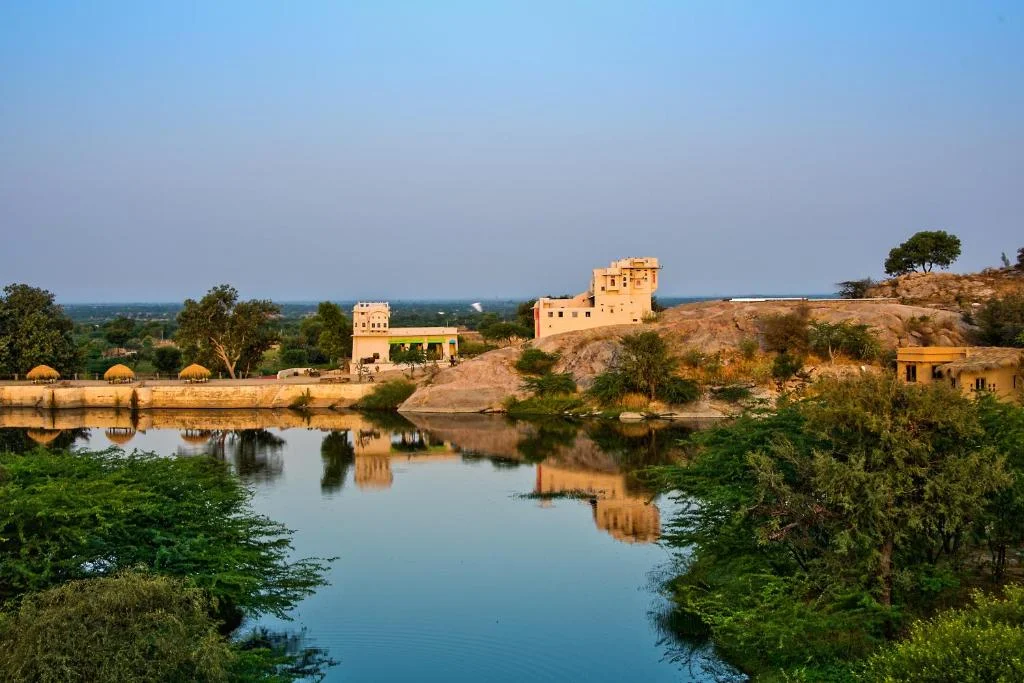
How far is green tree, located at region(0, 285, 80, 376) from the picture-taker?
6450cm

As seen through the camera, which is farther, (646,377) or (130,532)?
(646,377)

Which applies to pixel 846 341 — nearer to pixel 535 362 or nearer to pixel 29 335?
pixel 535 362

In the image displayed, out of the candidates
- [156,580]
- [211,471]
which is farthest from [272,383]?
[156,580]

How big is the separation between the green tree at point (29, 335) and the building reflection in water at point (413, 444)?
8.36 m

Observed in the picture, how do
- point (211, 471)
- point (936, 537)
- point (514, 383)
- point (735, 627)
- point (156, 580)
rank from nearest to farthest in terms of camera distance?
point (156, 580) → point (735, 627) → point (936, 537) → point (211, 471) → point (514, 383)

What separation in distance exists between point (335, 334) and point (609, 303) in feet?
61.7

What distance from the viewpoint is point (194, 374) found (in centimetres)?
6166

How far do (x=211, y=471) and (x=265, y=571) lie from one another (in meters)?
4.75

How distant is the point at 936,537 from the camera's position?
17.4 metres

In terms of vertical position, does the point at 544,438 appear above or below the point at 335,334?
below

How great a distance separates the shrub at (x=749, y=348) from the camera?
180 feet

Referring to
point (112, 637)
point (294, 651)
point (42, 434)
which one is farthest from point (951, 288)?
point (112, 637)

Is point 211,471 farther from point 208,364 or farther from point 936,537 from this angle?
point 208,364

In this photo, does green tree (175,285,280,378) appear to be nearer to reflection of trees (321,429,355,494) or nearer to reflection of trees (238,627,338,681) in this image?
reflection of trees (321,429,355,494)
